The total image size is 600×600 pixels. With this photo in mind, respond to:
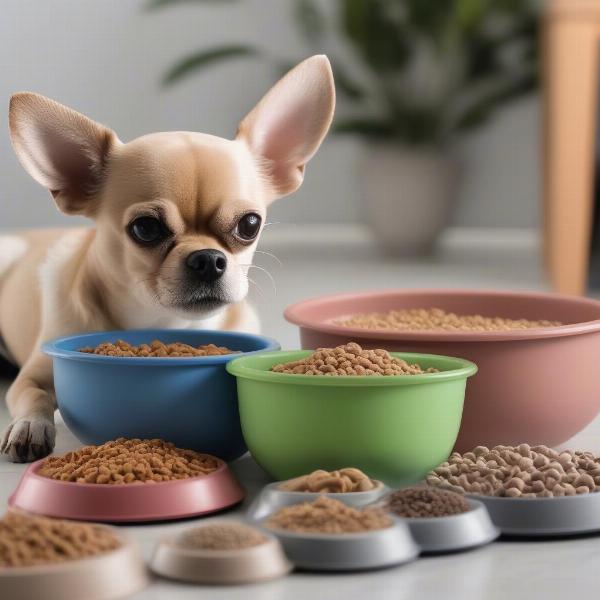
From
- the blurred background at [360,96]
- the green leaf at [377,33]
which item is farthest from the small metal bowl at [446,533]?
the green leaf at [377,33]

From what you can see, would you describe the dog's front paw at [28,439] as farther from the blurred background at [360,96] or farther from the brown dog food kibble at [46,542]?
the blurred background at [360,96]

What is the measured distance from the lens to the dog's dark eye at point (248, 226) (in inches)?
63.4

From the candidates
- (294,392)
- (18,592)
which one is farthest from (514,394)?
(18,592)

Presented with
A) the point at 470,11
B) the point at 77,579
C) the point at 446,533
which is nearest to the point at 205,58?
the point at 470,11

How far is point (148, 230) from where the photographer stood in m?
1.58

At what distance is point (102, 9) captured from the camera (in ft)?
16.2

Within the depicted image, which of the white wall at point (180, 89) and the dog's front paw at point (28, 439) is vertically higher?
the white wall at point (180, 89)

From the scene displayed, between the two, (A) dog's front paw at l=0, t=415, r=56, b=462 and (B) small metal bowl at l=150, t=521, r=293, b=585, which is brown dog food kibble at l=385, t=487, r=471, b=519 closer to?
(B) small metal bowl at l=150, t=521, r=293, b=585

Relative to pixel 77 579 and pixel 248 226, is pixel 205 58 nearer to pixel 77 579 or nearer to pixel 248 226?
pixel 248 226

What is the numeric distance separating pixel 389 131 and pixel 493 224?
0.86 metres

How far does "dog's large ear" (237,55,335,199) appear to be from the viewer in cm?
173

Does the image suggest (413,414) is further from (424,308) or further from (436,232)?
(436,232)

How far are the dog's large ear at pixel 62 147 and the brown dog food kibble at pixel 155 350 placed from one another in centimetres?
26

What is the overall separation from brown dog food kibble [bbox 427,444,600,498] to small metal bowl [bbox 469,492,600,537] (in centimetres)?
2
